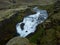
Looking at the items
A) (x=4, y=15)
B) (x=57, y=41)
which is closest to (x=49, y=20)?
(x=57, y=41)

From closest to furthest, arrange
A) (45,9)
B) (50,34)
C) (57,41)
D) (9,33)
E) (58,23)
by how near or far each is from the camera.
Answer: (57,41), (50,34), (58,23), (9,33), (45,9)

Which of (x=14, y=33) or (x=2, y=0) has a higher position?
(x=2, y=0)

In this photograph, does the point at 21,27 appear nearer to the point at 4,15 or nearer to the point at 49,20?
the point at 4,15

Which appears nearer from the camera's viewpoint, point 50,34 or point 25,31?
point 50,34

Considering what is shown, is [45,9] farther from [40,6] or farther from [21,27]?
[21,27]

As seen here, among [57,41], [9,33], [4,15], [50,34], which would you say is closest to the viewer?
[57,41]

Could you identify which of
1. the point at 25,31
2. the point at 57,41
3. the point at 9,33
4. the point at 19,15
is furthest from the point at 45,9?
the point at 57,41
